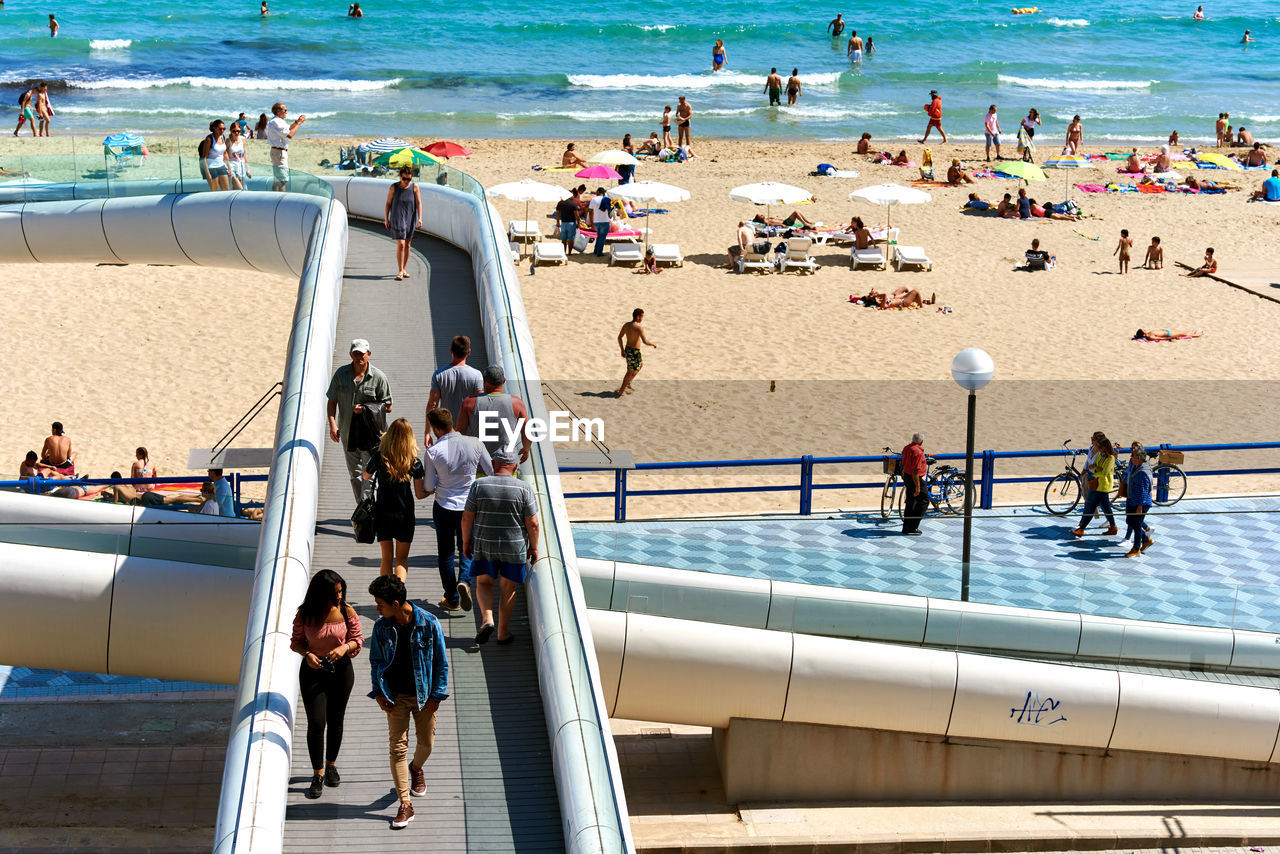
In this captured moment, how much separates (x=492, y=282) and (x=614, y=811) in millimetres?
7301

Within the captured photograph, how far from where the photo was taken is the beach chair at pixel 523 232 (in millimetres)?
27656

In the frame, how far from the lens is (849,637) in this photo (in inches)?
441

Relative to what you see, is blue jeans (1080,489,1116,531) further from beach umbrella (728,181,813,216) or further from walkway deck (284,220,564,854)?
beach umbrella (728,181,813,216)

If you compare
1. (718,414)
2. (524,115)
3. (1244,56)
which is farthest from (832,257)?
(1244,56)

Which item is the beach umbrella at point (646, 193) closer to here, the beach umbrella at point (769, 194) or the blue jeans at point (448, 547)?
the beach umbrella at point (769, 194)

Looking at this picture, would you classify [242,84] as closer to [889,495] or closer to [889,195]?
[889,195]

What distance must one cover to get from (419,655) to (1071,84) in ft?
199

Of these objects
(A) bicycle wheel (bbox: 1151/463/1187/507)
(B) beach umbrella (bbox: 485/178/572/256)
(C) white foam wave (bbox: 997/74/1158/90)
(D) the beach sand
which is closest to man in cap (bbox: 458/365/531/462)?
(D) the beach sand

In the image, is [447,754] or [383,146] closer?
[447,754]

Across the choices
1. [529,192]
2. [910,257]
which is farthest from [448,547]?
[910,257]

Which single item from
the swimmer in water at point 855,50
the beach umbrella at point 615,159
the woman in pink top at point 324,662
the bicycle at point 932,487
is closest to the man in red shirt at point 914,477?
the bicycle at point 932,487

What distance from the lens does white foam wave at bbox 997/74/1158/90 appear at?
60.9 metres

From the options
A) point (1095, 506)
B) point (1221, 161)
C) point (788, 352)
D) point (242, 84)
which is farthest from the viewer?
point (242, 84)

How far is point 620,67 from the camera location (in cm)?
6109
